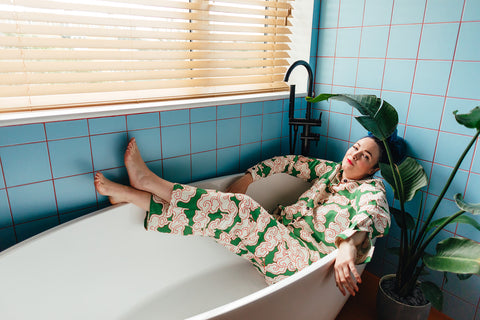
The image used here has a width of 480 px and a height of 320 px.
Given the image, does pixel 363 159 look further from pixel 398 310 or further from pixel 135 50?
pixel 135 50

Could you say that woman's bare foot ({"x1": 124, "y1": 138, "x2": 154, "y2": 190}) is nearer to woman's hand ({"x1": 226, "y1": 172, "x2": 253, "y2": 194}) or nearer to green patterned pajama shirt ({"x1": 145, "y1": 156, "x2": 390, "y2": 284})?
green patterned pajama shirt ({"x1": 145, "y1": 156, "x2": 390, "y2": 284})

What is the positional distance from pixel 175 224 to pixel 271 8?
147 cm

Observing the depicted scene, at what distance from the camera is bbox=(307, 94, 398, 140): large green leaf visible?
1.25 m

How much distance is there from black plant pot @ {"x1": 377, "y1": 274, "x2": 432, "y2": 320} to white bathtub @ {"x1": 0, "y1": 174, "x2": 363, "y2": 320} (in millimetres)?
187

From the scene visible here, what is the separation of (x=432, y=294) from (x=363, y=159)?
2.06 ft

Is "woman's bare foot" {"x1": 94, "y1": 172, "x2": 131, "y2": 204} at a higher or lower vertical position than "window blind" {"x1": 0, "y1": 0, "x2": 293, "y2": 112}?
lower

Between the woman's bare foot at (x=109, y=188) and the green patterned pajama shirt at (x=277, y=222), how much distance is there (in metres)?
0.12

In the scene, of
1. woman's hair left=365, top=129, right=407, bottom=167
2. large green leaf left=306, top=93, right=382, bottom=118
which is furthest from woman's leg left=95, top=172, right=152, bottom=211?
woman's hair left=365, top=129, right=407, bottom=167

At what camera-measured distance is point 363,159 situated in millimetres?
1572

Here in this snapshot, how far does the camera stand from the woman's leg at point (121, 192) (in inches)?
54.6

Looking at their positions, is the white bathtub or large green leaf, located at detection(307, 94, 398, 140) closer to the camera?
the white bathtub

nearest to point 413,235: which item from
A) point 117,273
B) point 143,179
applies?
point 143,179

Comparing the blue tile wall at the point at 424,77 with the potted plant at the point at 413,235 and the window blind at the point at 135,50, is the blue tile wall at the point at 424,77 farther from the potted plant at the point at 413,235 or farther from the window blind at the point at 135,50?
the window blind at the point at 135,50

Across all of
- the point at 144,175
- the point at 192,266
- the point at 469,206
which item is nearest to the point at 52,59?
the point at 144,175
